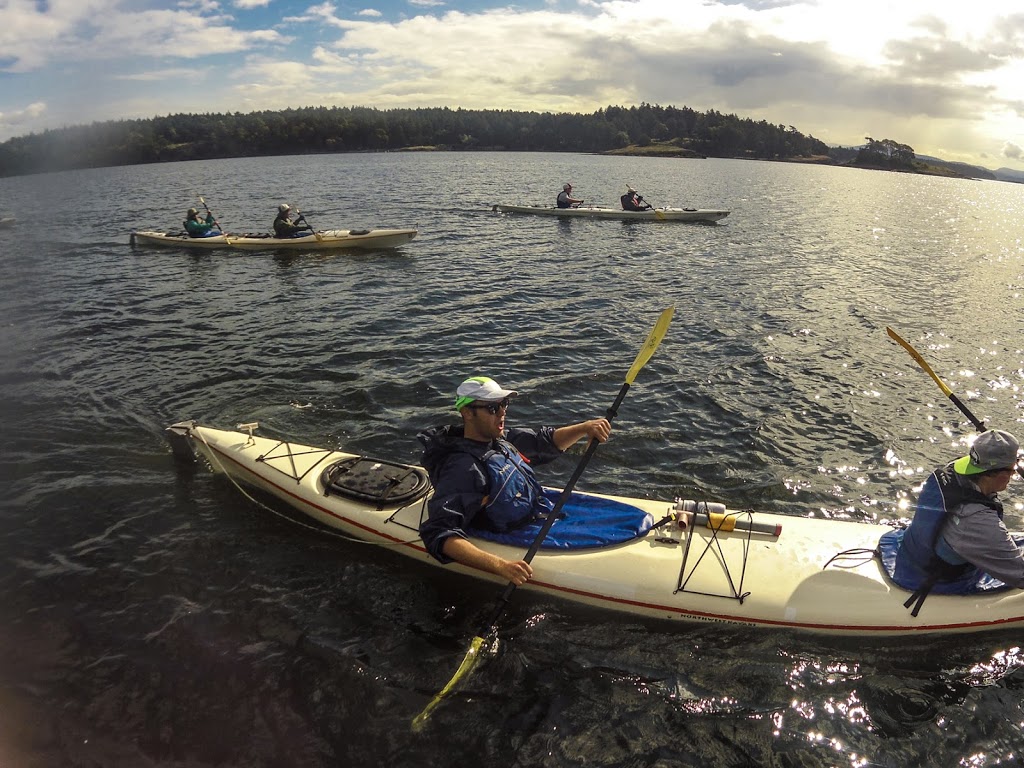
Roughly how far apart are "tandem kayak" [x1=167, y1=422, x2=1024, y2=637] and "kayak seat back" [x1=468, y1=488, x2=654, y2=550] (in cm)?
1

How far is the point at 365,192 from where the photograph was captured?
151 feet

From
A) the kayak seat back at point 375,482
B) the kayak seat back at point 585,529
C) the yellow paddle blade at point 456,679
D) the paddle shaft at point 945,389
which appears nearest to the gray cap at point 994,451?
the paddle shaft at point 945,389

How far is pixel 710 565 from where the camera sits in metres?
6.05

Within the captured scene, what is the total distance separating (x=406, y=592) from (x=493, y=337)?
8440 millimetres

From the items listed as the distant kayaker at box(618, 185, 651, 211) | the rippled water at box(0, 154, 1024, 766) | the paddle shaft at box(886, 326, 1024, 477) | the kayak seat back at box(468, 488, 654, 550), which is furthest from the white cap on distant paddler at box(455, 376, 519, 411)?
the distant kayaker at box(618, 185, 651, 211)

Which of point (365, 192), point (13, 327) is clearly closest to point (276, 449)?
point (13, 327)

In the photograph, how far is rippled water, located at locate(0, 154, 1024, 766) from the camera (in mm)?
5074

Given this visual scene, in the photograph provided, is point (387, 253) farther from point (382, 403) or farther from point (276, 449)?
point (276, 449)

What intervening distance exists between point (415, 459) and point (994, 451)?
6.94 m

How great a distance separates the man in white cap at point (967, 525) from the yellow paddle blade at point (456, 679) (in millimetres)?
4145

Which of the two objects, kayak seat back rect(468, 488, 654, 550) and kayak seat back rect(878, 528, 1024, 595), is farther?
kayak seat back rect(468, 488, 654, 550)

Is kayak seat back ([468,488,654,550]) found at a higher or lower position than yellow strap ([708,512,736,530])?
lower

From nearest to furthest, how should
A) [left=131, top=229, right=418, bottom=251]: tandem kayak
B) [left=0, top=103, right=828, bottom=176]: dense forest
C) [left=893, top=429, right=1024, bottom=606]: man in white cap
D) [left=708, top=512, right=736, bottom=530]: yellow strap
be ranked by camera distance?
1. [left=893, top=429, right=1024, bottom=606]: man in white cap
2. [left=708, top=512, right=736, bottom=530]: yellow strap
3. [left=131, top=229, right=418, bottom=251]: tandem kayak
4. [left=0, top=103, right=828, bottom=176]: dense forest

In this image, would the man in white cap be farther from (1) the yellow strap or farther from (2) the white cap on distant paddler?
(2) the white cap on distant paddler
